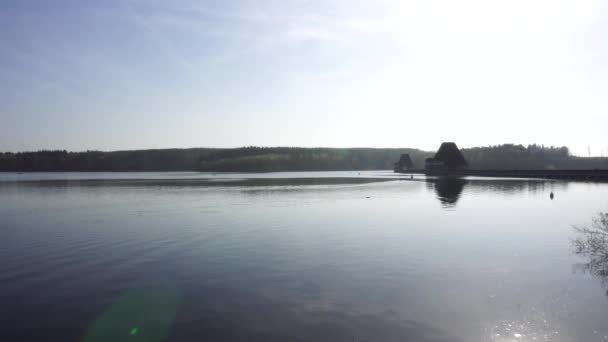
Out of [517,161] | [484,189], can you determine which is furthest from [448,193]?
[517,161]

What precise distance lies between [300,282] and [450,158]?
88130mm

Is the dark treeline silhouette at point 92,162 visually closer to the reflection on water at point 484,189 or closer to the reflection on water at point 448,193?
the reflection on water at point 448,193

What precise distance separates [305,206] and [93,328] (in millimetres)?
22051

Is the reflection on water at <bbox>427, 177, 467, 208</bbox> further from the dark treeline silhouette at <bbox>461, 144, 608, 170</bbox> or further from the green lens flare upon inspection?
the dark treeline silhouette at <bbox>461, 144, 608, 170</bbox>

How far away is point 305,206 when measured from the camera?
29.7 m

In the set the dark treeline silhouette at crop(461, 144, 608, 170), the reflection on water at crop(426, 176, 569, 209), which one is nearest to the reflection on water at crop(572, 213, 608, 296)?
the reflection on water at crop(426, 176, 569, 209)

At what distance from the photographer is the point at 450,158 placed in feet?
301

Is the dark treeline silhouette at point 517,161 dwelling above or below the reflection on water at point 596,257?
above

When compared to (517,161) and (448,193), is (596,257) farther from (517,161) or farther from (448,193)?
(517,161)

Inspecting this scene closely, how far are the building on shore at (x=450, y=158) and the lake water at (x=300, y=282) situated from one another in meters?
72.6

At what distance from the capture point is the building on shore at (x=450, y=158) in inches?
3590

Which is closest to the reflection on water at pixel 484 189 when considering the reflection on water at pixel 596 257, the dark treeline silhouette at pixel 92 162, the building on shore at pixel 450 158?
the reflection on water at pixel 596 257

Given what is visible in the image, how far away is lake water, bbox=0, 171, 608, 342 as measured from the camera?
803cm

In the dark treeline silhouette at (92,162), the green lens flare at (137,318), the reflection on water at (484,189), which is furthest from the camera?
the dark treeline silhouette at (92,162)
